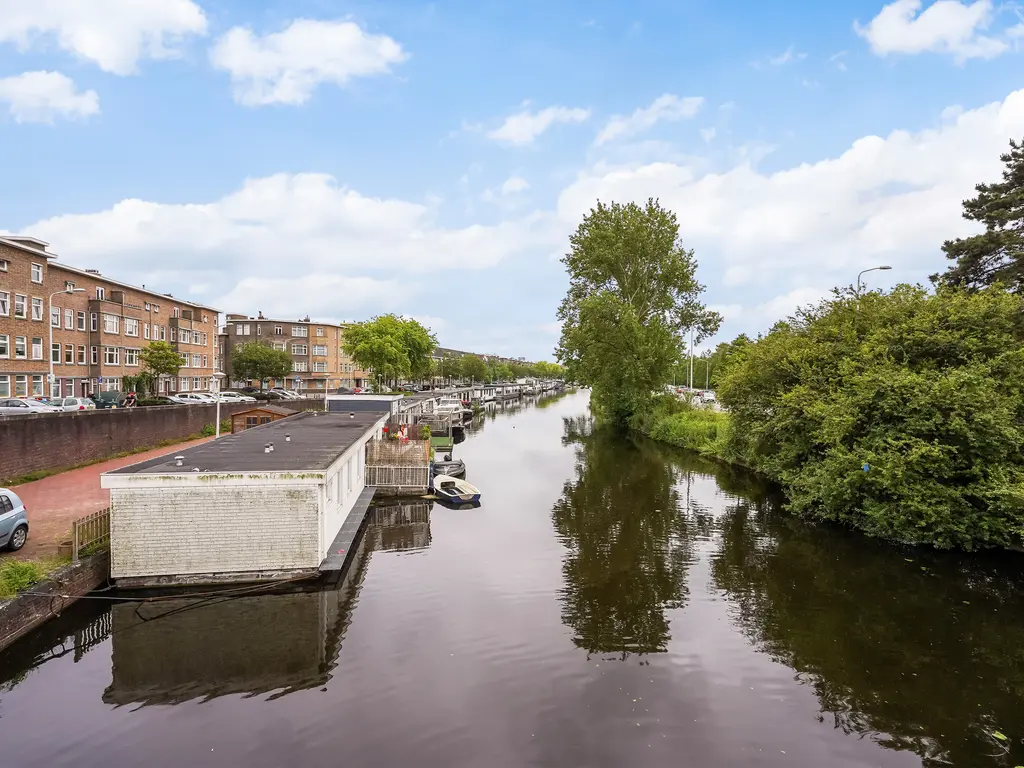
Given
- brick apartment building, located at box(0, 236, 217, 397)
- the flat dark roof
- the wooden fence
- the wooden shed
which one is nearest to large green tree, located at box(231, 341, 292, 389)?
brick apartment building, located at box(0, 236, 217, 397)

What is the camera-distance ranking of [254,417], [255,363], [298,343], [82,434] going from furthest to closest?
[298,343] < [255,363] < [254,417] < [82,434]

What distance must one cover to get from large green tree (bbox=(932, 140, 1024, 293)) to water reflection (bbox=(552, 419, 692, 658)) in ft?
62.6

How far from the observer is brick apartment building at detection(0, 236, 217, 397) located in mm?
36781

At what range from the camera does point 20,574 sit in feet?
41.0

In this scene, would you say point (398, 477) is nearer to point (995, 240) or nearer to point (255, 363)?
point (995, 240)

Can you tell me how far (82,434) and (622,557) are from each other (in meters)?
24.0

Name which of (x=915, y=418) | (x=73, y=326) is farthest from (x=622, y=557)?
(x=73, y=326)

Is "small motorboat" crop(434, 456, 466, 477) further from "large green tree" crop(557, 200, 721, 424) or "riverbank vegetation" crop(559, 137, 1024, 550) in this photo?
"large green tree" crop(557, 200, 721, 424)

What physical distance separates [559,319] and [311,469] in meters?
43.3

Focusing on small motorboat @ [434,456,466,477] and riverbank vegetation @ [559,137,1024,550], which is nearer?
riverbank vegetation @ [559,137,1024,550]

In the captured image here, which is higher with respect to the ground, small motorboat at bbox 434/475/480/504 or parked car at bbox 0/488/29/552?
parked car at bbox 0/488/29/552

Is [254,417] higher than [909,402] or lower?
lower

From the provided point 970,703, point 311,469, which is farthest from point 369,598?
point 970,703

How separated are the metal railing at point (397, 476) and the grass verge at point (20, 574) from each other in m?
13.9
